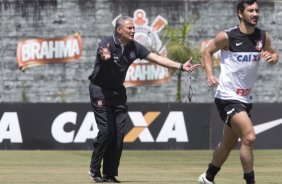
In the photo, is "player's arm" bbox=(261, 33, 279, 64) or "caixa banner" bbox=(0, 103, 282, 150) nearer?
"player's arm" bbox=(261, 33, 279, 64)

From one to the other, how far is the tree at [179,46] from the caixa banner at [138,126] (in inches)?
502

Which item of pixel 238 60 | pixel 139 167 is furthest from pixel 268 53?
pixel 139 167

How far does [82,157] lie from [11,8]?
64.6 feet

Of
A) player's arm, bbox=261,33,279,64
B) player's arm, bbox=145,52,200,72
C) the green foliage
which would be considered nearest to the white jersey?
player's arm, bbox=261,33,279,64

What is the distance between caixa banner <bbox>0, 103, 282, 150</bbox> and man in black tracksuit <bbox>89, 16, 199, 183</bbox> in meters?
10.9

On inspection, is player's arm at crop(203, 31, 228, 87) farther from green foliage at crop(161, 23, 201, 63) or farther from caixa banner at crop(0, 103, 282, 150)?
green foliage at crop(161, 23, 201, 63)

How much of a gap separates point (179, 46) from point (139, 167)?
2132cm

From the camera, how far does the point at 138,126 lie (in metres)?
25.3

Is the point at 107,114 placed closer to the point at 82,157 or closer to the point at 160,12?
the point at 82,157

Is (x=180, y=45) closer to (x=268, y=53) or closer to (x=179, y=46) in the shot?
(x=179, y=46)

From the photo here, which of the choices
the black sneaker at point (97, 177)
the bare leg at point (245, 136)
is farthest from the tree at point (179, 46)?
the bare leg at point (245, 136)

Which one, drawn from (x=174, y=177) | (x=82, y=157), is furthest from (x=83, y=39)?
(x=174, y=177)

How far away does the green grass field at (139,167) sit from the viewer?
551 inches

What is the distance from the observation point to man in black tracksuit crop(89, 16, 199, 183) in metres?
13.6
